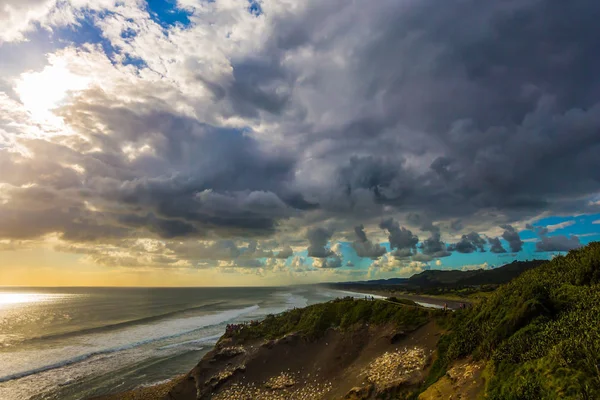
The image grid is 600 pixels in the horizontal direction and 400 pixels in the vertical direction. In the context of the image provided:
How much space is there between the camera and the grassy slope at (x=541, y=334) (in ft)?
39.1

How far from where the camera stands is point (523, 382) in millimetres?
12648

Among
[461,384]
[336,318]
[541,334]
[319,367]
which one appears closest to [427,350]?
[461,384]

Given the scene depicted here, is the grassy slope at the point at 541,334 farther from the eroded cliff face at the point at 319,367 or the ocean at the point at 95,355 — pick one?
the ocean at the point at 95,355

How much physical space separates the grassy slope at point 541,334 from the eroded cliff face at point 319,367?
2.63m

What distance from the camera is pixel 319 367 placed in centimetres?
2947

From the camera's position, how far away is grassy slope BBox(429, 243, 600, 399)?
1191 cm

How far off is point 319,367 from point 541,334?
19255 mm

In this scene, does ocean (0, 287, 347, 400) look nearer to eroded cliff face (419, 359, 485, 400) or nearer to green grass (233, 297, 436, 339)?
green grass (233, 297, 436, 339)

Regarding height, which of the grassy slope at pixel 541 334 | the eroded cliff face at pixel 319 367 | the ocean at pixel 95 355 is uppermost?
the grassy slope at pixel 541 334

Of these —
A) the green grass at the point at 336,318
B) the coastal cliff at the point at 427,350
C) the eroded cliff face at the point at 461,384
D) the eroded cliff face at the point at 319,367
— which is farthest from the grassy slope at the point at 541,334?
the green grass at the point at 336,318

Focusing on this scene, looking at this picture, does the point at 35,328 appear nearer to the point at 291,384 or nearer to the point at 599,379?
the point at 291,384

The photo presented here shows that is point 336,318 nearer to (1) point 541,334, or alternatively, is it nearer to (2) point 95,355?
(1) point 541,334

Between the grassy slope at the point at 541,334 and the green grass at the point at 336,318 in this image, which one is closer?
the grassy slope at the point at 541,334

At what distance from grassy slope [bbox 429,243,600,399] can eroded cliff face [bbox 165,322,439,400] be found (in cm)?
263
